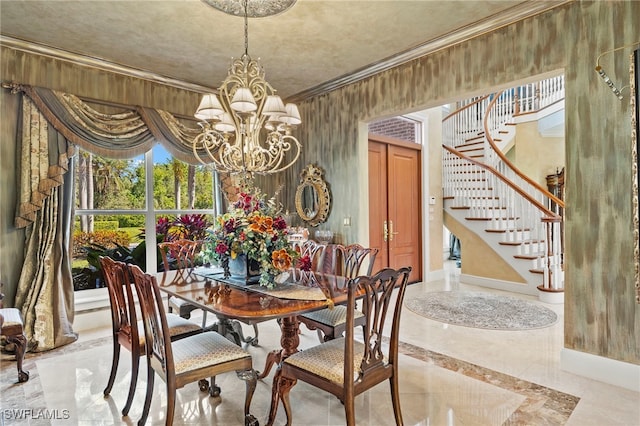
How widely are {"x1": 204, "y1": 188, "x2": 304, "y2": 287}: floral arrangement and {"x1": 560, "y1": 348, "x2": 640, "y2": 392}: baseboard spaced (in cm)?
228

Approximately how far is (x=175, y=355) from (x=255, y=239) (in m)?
0.79

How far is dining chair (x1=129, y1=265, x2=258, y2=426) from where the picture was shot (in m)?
1.69

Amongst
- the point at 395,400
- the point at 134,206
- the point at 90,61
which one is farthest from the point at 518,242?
the point at 90,61

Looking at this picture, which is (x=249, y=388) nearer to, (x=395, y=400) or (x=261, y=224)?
(x=395, y=400)

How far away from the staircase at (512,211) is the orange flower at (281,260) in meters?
4.14

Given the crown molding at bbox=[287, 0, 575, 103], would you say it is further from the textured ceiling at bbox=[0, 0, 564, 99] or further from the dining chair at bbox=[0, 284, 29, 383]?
the dining chair at bbox=[0, 284, 29, 383]

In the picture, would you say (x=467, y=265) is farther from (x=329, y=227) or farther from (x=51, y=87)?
(x=51, y=87)

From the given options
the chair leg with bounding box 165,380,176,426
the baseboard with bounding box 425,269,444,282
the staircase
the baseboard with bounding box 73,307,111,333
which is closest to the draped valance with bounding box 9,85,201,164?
the baseboard with bounding box 73,307,111,333

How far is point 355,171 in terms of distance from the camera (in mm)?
4375

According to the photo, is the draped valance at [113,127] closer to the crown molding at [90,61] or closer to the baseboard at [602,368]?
the crown molding at [90,61]

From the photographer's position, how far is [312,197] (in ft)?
15.9

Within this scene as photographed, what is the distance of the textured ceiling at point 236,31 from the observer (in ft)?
9.15

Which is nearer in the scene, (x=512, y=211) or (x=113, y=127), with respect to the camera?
(x=113, y=127)

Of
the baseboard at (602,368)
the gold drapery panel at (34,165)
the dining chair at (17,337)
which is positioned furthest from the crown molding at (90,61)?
the baseboard at (602,368)
